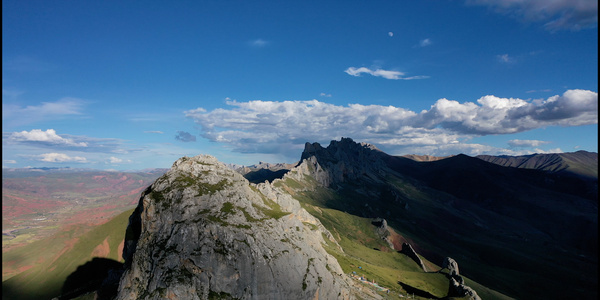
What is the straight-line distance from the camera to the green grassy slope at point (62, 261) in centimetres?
Answer: 12369

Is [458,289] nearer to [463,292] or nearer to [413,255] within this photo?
[463,292]

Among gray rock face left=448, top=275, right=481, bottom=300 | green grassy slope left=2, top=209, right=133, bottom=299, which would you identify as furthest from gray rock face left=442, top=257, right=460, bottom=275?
green grassy slope left=2, top=209, right=133, bottom=299

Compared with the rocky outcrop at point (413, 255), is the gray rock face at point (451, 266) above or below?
above

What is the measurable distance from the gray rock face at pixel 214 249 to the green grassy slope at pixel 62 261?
7548cm

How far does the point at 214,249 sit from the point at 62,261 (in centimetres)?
11670

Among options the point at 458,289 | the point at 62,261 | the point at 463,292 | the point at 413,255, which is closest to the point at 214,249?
the point at 463,292

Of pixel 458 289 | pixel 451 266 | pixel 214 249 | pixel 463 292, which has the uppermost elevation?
pixel 214 249

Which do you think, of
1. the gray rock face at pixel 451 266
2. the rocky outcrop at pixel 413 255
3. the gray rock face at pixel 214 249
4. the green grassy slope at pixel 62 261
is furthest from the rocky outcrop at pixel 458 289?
the green grassy slope at pixel 62 261

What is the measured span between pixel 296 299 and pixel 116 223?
125677mm

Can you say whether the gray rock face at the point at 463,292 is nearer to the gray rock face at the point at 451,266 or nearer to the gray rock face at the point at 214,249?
the gray rock face at the point at 451,266

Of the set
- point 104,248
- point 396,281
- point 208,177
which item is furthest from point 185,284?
point 104,248

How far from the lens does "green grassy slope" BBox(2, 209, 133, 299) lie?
123688 mm

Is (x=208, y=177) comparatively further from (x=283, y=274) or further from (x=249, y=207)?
(x=283, y=274)

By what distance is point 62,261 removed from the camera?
138 meters
